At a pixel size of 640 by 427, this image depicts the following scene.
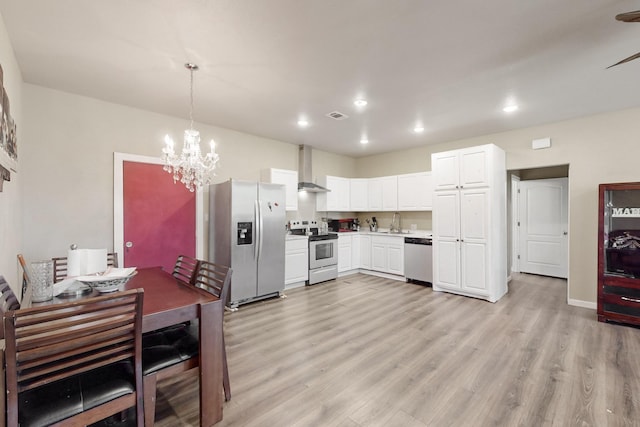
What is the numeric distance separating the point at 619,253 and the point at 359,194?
412 centimetres

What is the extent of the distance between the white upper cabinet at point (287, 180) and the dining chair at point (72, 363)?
12.0 feet

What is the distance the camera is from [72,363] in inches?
49.2

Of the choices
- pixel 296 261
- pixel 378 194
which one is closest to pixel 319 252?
pixel 296 261

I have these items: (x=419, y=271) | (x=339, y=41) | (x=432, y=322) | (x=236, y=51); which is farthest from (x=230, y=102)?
(x=419, y=271)

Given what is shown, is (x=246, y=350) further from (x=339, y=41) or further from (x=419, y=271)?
(x=419, y=271)

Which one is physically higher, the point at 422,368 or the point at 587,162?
the point at 587,162

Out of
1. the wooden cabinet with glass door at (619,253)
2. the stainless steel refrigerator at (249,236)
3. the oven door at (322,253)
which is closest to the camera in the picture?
the wooden cabinet with glass door at (619,253)

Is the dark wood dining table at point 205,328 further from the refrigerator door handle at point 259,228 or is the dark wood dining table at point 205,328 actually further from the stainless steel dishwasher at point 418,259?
the stainless steel dishwasher at point 418,259

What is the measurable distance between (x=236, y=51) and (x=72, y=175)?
2.50 meters

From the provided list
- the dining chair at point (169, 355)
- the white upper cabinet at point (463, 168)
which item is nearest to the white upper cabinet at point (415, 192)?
the white upper cabinet at point (463, 168)

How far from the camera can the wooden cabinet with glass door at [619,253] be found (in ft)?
10.7

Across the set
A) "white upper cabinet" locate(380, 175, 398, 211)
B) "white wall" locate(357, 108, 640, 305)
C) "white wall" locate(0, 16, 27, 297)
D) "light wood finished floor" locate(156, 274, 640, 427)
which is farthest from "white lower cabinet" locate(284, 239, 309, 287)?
"white wall" locate(357, 108, 640, 305)

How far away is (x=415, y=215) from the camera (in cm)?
592

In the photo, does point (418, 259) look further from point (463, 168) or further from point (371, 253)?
point (463, 168)
